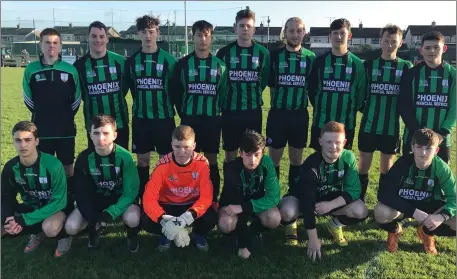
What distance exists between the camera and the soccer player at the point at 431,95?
3666 mm

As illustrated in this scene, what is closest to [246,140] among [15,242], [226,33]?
[15,242]

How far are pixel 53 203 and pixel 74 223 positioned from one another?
0.78 ft

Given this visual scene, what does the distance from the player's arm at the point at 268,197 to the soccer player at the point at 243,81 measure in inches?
35.3

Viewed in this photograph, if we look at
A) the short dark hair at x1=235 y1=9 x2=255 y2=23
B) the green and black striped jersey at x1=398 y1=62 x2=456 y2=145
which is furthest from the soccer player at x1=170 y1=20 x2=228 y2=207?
the green and black striped jersey at x1=398 y1=62 x2=456 y2=145

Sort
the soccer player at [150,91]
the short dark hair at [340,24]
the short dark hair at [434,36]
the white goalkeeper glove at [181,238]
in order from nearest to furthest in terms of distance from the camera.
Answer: the white goalkeeper glove at [181,238] → the short dark hair at [434,36] → the short dark hair at [340,24] → the soccer player at [150,91]

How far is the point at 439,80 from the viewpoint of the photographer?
3699 millimetres

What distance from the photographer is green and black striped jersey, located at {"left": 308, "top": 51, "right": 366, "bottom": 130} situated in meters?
3.98

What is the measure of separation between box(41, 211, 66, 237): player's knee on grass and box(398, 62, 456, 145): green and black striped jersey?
3.25 m

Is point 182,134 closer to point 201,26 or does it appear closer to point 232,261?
point 232,261

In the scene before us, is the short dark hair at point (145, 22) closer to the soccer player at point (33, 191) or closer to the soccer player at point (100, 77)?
the soccer player at point (100, 77)

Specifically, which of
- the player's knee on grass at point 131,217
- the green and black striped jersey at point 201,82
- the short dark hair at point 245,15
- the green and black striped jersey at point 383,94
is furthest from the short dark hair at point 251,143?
the green and black striped jersey at point 383,94

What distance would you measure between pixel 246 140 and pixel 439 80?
6.58 feet

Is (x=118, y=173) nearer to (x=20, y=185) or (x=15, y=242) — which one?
(x=20, y=185)

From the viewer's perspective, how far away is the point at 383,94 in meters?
3.98
